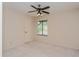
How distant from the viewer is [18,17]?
3727 mm

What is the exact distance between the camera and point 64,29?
3.88 meters

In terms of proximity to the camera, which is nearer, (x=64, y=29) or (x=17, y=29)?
(x=17, y=29)

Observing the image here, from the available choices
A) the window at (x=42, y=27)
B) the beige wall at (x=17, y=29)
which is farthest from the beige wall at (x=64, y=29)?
the beige wall at (x=17, y=29)

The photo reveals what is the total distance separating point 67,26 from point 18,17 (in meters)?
2.15

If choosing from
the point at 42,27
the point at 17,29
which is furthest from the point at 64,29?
the point at 17,29

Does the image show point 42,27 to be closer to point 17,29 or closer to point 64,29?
point 64,29

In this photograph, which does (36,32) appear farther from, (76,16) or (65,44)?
(76,16)

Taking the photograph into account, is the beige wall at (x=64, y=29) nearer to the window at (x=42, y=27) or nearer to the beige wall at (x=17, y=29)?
the window at (x=42, y=27)

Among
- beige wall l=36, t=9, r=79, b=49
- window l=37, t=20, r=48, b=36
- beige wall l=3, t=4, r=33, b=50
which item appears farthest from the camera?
window l=37, t=20, r=48, b=36

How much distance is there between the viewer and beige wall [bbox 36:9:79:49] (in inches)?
141

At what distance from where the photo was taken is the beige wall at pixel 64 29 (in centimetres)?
357

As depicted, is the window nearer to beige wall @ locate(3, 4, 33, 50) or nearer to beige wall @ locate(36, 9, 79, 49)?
beige wall @ locate(36, 9, 79, 49)

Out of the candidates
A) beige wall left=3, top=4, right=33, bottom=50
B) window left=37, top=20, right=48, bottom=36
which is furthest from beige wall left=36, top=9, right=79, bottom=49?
beige wall left=3, top=4, right=33, bottom=50

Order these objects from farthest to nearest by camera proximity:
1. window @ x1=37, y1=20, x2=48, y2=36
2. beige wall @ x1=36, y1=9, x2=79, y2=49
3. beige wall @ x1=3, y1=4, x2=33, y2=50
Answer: window @ x1=37, y1=20, x2=48, y2=36, beige wall @ x1=36, y1=9, x2=79, y2=49, beige wall @ x1=3, y1=4, x2=33, y2=50
